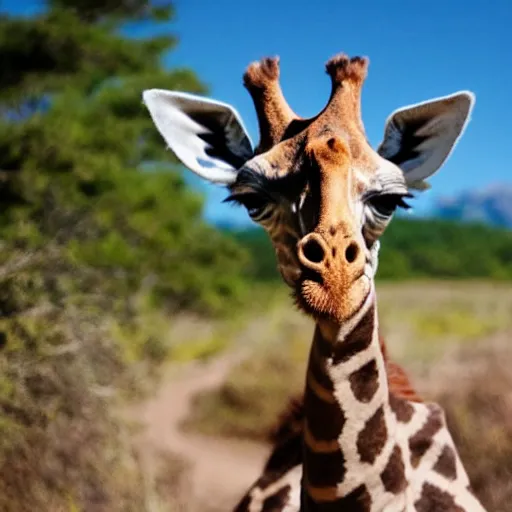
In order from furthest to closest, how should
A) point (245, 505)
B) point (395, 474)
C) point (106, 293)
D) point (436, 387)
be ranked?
1. point (436, 387)
2. point (106, 293)
3. point (245, 505)
4. point (395, 474)

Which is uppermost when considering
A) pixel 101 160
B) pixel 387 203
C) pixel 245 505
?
pixel 101 160

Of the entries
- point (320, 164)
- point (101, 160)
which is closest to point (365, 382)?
point (320, 164)

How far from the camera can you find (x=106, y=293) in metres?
8.23

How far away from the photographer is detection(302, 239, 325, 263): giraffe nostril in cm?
229

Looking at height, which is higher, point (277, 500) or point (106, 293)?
point (106, 293)

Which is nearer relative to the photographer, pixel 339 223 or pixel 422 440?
pixel 339 223

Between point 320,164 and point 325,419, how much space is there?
0.85 meters

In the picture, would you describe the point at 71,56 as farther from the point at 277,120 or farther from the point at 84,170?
the point at 277,120

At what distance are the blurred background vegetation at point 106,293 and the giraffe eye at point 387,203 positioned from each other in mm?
3073

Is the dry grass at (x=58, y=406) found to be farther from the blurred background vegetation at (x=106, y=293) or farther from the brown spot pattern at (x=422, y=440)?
the brown spot pattern at (x=422, y=440)

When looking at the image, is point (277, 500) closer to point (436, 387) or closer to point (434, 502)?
point (434, 502)

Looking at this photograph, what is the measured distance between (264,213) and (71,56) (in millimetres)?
9633

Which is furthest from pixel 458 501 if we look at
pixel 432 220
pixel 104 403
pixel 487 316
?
pixel 432 220

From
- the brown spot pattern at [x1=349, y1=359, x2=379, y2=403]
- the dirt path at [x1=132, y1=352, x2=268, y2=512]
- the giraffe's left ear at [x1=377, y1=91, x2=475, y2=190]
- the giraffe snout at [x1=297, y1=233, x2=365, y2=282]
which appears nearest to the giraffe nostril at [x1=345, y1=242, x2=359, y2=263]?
the giraffe snout at [x1=297, y1=233, x2=365, y2=282]
